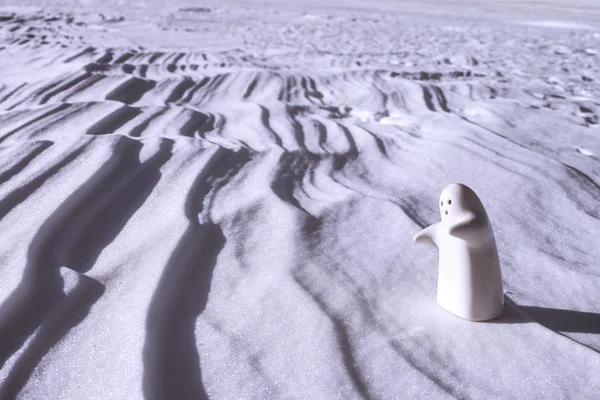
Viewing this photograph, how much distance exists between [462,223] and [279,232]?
2.15ft

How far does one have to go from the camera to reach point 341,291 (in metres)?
1.47

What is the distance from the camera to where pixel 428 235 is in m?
1.37

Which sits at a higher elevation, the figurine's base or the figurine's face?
the figurine's face

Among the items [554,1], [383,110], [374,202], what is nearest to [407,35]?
[383,110]

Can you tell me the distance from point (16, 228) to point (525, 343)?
141cm

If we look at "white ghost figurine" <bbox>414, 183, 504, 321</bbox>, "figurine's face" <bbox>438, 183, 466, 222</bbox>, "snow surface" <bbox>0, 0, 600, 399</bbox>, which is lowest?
"snow surface" <bbox>0, 0, 600, 399</bbox>

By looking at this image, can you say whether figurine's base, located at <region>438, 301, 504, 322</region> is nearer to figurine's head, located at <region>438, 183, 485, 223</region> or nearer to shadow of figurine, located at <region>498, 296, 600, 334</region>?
shadow of figurine, located at <region>498, 296, 600, 334</region>

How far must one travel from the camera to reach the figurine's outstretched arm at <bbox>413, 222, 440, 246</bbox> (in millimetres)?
1358

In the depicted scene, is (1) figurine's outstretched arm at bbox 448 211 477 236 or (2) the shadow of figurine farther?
(2) the shadow of figurine

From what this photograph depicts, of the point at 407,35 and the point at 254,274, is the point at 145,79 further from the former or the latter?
the point at 407,35

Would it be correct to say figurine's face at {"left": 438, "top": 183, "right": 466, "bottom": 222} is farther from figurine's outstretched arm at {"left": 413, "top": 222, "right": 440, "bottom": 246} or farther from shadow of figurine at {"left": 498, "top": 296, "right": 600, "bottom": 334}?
shadow of figurine at {"left": 498, "top": 296, "right": 600, "bottom": 334}

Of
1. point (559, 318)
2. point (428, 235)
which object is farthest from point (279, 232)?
point (559, 318)

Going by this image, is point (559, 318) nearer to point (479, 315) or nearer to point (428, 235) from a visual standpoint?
point (479, 315)

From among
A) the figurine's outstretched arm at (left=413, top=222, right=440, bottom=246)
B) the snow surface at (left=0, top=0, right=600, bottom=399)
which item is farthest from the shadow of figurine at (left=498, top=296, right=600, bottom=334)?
the figurine's outstretched arm at (left=413, top=222, right=440, bottom=246)
